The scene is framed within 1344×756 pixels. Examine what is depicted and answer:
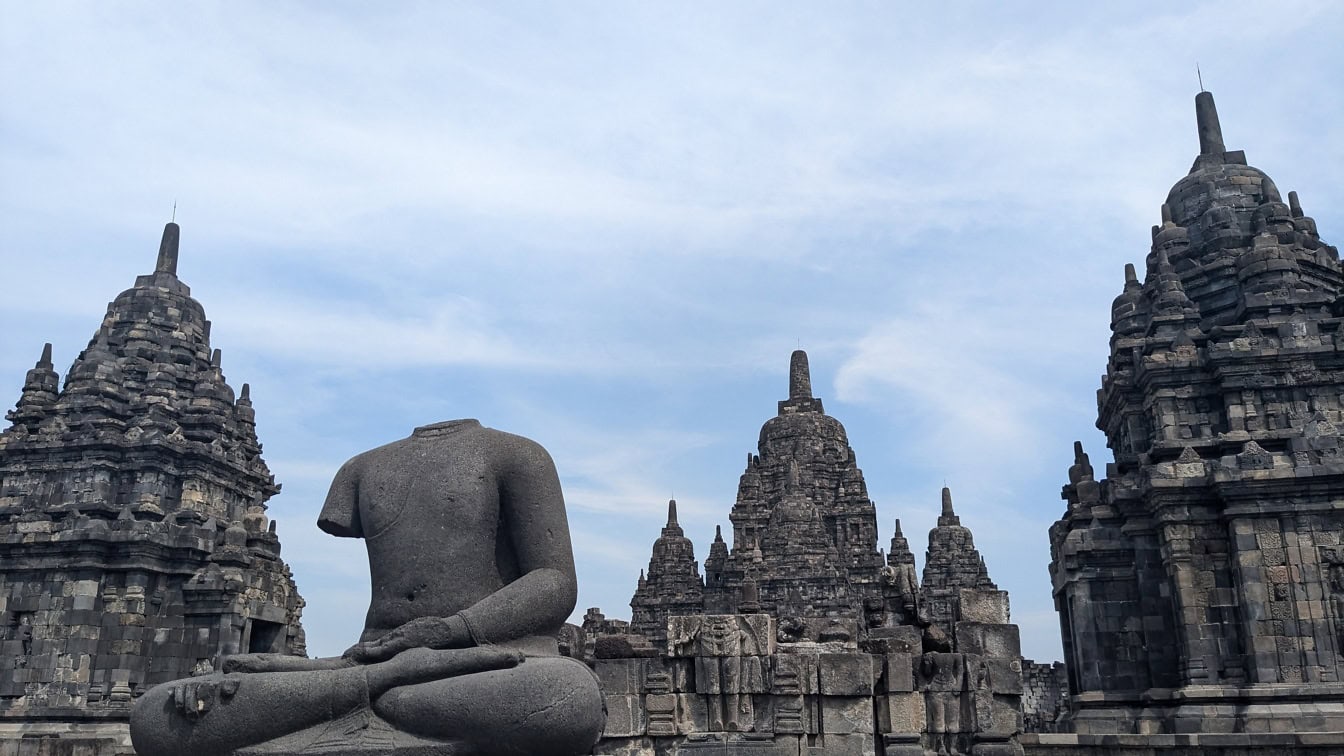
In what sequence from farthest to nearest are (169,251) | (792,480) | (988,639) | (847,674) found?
(792,480) < (169,251) < (847,674) < (988,639)

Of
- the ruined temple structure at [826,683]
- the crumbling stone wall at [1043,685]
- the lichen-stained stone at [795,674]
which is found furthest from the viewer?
the crumbling stone wall at [1043,685]

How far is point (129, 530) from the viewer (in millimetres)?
21688

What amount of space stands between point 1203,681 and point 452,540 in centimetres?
1639

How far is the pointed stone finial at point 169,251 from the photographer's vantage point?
90.1 ft

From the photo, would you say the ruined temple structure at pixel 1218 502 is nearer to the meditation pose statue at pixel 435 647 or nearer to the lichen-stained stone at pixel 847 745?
the lichen-stained stone at pixel 847 745

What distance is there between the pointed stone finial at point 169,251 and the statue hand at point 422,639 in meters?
25.5

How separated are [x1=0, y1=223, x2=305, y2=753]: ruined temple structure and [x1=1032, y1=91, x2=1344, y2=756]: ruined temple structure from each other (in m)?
16.9

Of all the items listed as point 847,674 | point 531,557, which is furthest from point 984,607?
point 531,557

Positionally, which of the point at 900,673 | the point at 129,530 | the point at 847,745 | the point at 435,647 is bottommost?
the point at 847,745

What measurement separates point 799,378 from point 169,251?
32.9 meters

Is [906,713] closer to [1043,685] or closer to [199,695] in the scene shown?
[199,695]

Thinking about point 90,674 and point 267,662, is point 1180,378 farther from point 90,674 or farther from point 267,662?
point 90,674

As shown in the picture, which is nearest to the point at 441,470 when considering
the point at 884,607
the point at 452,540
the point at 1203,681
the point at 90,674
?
the point at 452,540

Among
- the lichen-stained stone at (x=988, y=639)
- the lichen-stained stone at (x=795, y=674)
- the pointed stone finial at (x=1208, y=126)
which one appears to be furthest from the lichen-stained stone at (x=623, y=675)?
the pointed stone finial at (x=1208, y=126)
